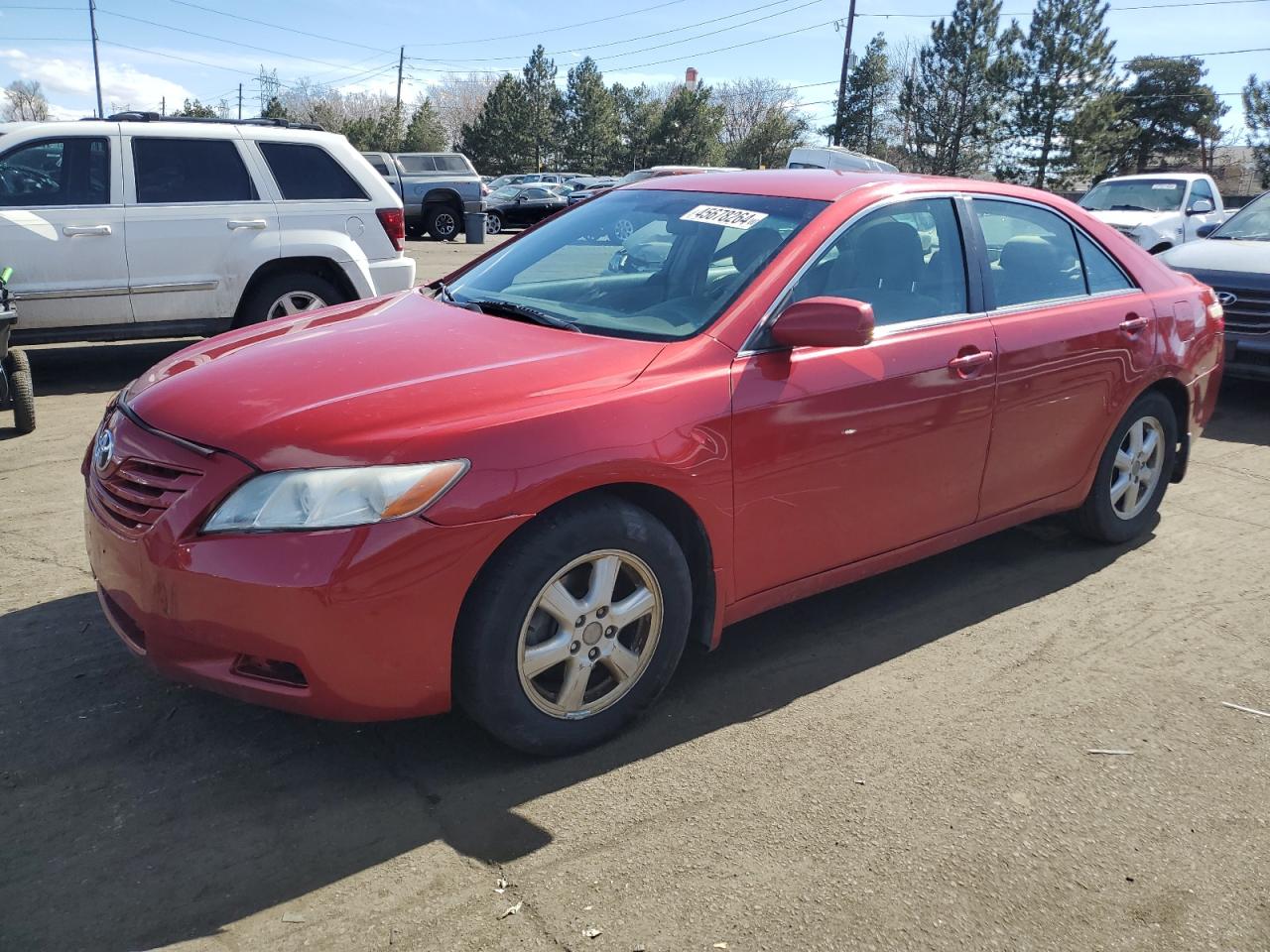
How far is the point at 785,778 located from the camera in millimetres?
2980

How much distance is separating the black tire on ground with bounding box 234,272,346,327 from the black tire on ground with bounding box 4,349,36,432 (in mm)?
1903

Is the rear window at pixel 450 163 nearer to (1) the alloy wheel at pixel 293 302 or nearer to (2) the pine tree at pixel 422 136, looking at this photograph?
(1) the alloy wheel at pixel 293 302

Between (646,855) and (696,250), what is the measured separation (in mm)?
2064

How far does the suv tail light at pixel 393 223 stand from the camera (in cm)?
869

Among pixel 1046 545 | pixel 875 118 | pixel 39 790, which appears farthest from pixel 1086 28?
pixel 39 790

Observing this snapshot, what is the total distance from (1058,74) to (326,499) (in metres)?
62.8

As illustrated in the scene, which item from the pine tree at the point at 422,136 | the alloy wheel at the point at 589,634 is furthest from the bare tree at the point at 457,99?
the alloy wheel at the point at 589,634

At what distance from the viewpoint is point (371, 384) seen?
2914 millimetres

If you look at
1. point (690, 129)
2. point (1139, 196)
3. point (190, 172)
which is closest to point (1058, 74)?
point (690, 129)

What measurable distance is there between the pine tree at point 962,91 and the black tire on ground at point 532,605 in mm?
58502

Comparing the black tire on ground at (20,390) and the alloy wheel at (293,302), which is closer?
the black tire on ground at (20,390)

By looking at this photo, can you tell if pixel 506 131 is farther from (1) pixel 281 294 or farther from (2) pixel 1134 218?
(1) pixel 281 294

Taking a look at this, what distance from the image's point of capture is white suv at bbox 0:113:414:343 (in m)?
7.53

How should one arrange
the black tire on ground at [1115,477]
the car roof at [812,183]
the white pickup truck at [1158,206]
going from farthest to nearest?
the white pickup truck at [1158,206], the black tire on ground at [1115,477], the car roof at [812,183]
